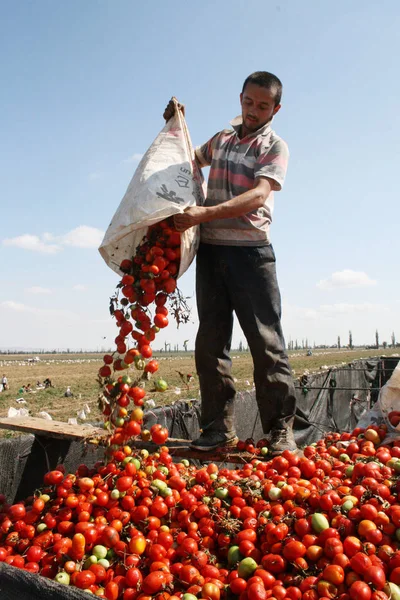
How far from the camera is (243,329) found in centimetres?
407

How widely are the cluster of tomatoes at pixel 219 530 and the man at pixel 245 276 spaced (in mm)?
653

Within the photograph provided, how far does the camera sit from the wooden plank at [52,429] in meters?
4.07

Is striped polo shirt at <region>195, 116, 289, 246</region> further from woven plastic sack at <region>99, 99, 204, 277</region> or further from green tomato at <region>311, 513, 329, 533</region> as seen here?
green tomato at <region>311, 513, 329, 533</region>

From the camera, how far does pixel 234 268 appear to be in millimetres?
4023

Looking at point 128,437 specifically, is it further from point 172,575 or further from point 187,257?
point 187,257

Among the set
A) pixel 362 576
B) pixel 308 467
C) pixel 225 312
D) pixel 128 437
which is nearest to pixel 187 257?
pixel 225 312

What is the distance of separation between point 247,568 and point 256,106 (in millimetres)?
3289

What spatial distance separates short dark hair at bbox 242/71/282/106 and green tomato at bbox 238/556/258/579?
10.8ft

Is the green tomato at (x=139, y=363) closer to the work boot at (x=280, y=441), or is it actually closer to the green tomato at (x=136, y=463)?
the green tomato at (x=136, y=463)

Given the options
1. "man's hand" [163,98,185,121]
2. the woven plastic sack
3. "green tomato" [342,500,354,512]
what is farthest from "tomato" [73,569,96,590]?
"man's hand" [163,98,185,121]

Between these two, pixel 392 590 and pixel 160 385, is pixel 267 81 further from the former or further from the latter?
pixel 392 590

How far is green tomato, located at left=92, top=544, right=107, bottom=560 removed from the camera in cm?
268

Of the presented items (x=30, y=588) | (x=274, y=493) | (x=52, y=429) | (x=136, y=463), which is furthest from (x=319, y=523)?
(x=52, y=429)

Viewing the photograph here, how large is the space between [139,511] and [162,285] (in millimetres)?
1629
